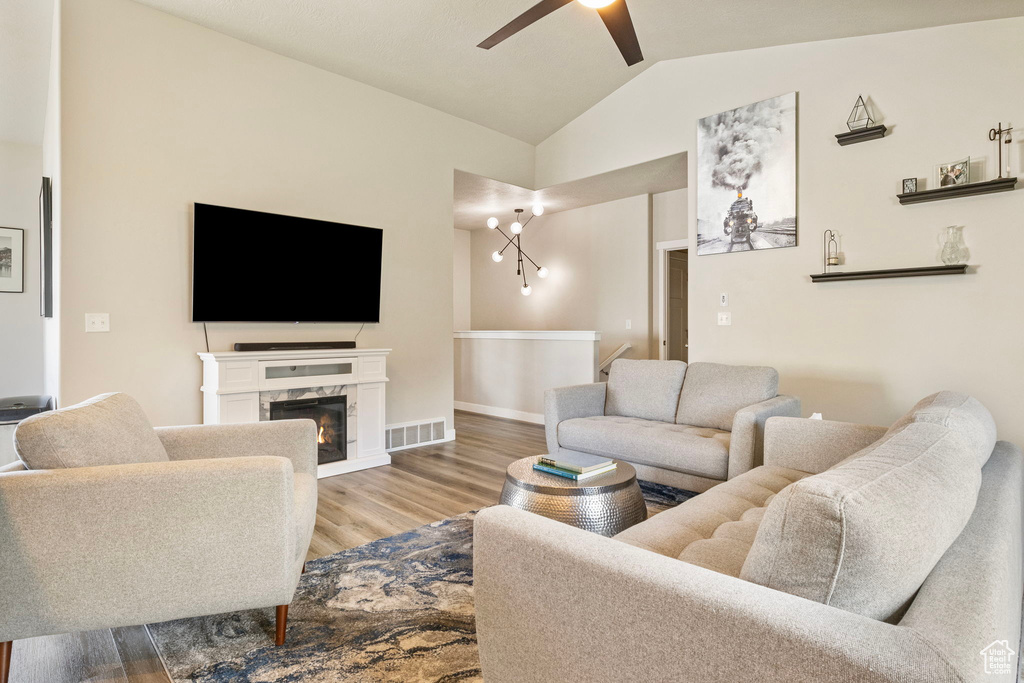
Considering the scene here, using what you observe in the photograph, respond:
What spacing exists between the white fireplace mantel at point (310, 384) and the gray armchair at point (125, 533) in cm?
179

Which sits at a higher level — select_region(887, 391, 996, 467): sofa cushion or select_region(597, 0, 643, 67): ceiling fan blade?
select_region(597, 0, 643, 67): ceiling fan blade

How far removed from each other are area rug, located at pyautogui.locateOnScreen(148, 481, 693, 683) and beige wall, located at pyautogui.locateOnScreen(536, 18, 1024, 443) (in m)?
2.93

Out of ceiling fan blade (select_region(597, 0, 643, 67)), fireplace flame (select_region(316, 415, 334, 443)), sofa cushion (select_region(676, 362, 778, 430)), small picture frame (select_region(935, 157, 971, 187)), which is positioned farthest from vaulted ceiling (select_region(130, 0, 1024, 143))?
fireplace flame (select_region(316, 415, 334, 443))

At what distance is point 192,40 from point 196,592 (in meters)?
3.60

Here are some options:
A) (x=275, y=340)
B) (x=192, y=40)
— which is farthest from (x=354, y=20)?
(x=275, y=340)

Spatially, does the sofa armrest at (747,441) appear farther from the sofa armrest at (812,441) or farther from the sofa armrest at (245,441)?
the sofa armrest at (245,441)

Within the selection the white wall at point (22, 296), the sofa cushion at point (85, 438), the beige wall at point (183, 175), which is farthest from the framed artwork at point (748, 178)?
the white wall at point (22, 296)

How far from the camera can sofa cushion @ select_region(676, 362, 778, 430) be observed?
3.35 metres

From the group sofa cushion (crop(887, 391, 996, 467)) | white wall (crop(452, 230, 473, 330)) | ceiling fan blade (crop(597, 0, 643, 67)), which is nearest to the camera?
sofa cushion (crop(887, 391, 996, 467))

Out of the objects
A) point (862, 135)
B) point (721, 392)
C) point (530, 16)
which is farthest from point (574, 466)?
point (862, 135)

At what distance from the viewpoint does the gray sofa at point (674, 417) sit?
9.68ft

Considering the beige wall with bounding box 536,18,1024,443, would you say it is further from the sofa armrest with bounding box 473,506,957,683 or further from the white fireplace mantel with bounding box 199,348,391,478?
the sofa armrest with bounding box 473,506,957,683

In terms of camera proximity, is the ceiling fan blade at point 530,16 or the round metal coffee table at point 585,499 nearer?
the round metal coffee table at point 585,499

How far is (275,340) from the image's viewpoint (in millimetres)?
3965
